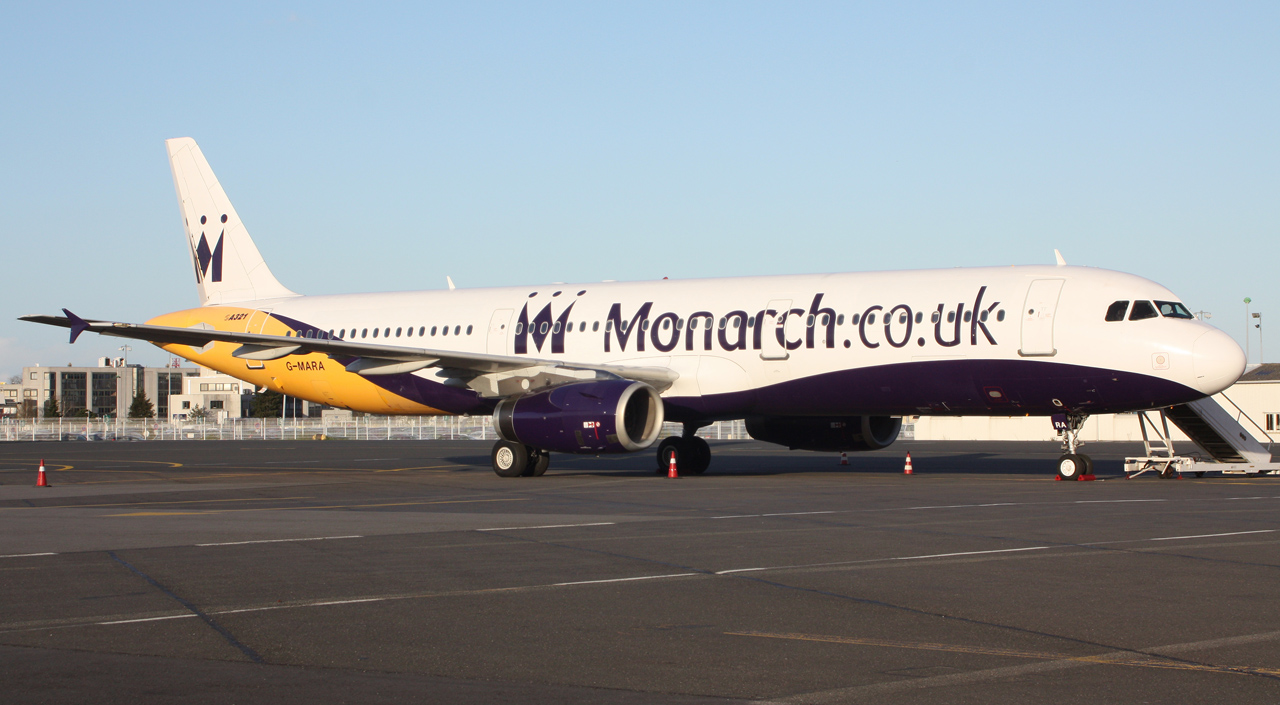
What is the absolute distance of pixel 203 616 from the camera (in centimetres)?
812

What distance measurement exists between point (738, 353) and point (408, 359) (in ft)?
21.3

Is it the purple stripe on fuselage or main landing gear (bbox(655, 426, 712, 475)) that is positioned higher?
the purple stripe on fuselage

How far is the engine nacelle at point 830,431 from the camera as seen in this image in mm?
25500

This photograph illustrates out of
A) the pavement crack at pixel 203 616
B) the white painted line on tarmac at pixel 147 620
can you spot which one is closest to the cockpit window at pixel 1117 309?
the pavement crack at pixel 203 616

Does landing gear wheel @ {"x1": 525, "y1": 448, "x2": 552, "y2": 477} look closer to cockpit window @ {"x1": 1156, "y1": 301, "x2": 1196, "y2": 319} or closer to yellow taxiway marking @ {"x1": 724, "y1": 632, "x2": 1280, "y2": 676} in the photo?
cockpit window @ {"x1": 1156, "y1": 301, "x2": 1196, "y2": 319}

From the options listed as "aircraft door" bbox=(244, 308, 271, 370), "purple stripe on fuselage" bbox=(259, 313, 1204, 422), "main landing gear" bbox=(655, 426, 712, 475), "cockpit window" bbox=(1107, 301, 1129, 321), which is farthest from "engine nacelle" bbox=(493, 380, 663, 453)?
"aircraft door" bbox=(244, 308, 271, 370)

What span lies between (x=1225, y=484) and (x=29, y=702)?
64.9ft

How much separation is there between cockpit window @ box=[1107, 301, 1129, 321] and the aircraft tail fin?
1975 centimetres

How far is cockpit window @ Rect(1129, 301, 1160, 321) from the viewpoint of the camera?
20.3 meters

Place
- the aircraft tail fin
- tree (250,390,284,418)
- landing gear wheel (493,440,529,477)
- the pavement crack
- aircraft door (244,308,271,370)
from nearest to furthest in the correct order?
1. the pavement crack
2. landing gear wheel (493,440,529,477)
3. aircraft door (244,308,271,370)
4. the aircraft tail fin
5. tree (250,390,284,418)

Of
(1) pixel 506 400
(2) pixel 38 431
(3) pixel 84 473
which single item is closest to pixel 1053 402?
(1) pixel 506 400

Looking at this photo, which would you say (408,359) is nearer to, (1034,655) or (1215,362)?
(1215,362)

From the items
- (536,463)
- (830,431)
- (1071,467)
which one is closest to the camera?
(1071,467)

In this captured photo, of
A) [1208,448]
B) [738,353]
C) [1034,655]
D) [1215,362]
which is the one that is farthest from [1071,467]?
[1034,655]
